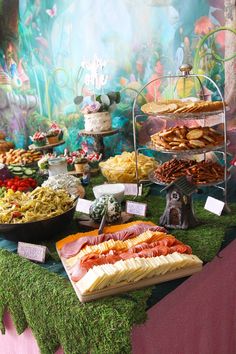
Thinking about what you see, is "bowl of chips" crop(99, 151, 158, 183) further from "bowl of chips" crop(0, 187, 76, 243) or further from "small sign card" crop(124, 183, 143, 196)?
"bowl of chips" crop(0, 187, 76, 243)

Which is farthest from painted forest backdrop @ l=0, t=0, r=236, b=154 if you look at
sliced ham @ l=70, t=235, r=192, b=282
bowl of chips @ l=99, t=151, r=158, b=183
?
sliced ham @ l=70, t=235, r=192, b=282

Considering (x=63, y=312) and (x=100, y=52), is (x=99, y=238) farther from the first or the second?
(x=100, y=52)

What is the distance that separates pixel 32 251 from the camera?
4.33 ft

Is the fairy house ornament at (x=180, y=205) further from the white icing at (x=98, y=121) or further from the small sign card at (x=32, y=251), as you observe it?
the white icing at (x=98, y=121)

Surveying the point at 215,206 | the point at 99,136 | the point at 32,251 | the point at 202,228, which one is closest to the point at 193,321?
the point at 202,228

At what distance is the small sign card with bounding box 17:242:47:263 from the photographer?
1.29 meters

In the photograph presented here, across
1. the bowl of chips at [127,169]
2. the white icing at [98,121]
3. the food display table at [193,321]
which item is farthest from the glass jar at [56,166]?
the food display table at [193,321]

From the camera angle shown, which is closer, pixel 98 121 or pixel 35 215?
pixel 35 215

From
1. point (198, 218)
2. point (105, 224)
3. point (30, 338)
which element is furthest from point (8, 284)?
point (198, 218)

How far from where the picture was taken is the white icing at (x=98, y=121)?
7.77 ft

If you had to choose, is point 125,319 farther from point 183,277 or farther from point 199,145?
point 199,145

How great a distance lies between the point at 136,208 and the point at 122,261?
54cm

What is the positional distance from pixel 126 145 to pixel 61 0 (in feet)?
4.17

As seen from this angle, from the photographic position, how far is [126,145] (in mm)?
2711
